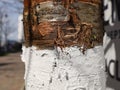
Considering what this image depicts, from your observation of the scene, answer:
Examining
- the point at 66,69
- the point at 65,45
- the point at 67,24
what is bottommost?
the point at 66,69

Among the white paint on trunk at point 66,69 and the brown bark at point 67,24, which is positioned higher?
the brown bark at point 67,24

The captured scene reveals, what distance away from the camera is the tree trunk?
2.15 m

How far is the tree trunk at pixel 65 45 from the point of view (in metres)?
2.15

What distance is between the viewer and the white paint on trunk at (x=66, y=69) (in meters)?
2.15

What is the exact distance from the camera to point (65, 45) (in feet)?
7.07

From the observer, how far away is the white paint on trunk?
2.15m

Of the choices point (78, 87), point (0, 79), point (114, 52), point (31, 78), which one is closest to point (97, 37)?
point (78, 87)

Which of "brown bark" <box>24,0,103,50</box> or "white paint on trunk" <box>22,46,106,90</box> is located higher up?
"brown bark" <box>24,0,103,50</box>

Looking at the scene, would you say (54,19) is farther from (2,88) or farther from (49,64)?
(2,88)

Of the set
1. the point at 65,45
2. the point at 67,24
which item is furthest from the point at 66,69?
the point at 67,24

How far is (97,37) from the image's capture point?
2.24m

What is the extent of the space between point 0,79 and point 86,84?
1308 cm

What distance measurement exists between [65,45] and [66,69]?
0.14 metres

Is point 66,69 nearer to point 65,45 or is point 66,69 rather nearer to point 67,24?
point 65,45
